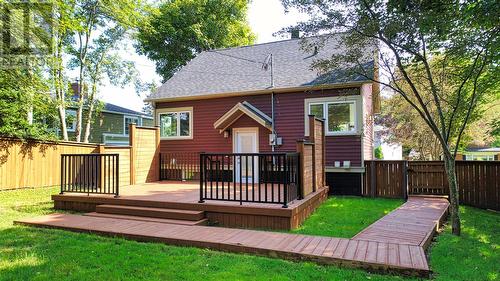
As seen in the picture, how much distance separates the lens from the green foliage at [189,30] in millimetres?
23016

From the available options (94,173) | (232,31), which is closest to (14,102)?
(94,173)

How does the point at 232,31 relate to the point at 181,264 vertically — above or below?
above

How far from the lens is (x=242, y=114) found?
36.9ft

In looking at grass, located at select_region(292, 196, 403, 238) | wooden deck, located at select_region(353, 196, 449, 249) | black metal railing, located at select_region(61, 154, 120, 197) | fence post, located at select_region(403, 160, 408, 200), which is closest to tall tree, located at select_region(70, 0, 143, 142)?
black metal railing, located at select_region(61, 154, 120, 197)

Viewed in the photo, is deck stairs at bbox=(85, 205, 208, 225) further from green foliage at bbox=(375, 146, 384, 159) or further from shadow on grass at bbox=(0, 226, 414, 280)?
green foliage at bbox=(375, 146, 384, 159)

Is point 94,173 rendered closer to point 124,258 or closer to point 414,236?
point 124,258

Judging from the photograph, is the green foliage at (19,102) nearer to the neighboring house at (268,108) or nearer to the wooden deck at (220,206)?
the neighboring house at (268,108)

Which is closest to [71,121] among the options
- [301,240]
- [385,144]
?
[301,240]

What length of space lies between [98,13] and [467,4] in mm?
18629

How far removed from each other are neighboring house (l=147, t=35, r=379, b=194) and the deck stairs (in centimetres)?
515

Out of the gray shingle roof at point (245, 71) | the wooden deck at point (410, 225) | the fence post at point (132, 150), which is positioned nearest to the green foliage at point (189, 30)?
the gray shingle roof at point (245, 71)

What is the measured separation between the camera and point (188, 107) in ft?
41.4

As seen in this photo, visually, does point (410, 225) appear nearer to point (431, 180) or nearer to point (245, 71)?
point (431, 180)

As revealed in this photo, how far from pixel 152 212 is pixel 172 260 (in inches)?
103
